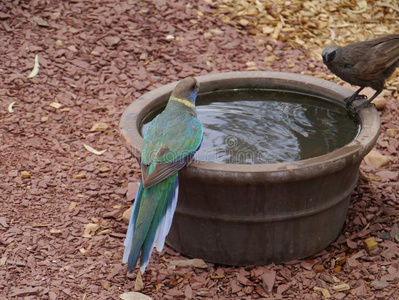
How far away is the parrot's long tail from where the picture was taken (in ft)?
11.0

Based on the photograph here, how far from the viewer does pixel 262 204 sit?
3.52 metres

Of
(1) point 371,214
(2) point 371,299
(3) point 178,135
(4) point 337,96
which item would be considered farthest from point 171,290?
(4) point 337,96

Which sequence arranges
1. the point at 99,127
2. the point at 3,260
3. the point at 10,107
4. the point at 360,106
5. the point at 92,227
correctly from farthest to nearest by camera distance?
the point at 10,107 < the point at 99,127 < the point at 92,227 < the point at 360,106 < the point at 3,260

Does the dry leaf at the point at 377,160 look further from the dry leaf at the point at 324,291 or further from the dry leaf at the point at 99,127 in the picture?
the dry leaf at the point at 99,127

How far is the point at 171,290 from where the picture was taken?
3.64 metres

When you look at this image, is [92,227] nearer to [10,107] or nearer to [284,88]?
[284,88]

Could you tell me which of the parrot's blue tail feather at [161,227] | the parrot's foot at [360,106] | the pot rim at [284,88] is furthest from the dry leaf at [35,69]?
the parrot's foot at [360,106]

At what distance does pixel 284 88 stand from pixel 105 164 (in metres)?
1.74

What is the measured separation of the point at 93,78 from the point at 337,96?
2927mm

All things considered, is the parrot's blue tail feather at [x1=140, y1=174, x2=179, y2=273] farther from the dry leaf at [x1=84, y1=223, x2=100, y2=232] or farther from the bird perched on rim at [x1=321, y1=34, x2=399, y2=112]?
the bird perched on rim at [x1=321, y1=34, x2=399, y2=112]

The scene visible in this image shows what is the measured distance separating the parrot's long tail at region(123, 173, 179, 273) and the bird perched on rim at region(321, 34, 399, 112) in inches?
76.3

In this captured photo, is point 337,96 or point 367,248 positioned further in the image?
point 337,96

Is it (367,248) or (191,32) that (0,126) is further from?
(367,248)

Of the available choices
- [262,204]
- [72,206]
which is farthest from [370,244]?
[72,206]
